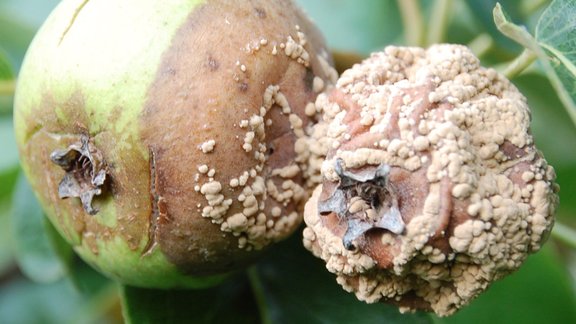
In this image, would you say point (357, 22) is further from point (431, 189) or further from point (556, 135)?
point (431, 189)

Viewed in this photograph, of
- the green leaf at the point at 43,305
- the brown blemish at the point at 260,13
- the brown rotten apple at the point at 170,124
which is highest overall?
the brown blemish at the point at 260,13

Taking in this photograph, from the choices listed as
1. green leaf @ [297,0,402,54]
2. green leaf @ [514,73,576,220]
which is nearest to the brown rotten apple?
green leaf @ [297,0,402,54]

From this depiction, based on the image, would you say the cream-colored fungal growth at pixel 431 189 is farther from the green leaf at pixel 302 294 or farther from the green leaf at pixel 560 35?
the green leaf at pixel 302 294

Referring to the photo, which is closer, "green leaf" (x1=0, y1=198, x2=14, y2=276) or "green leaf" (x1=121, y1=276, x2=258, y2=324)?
"green leaf" (x1=121, y1=276, x2=258, y2=324)

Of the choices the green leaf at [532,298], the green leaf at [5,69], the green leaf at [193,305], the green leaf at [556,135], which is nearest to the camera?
the green leaf at [193,305]

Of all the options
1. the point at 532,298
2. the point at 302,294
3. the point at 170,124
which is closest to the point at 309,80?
the point at 170,124

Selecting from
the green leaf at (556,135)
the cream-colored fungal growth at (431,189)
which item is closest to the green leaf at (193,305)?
the cream-colored fungal growth at (431,189)

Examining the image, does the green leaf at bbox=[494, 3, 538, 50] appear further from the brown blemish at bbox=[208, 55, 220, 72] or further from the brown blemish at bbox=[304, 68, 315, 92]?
the brown blemish at bbox=[208, 55, 220, 72]
